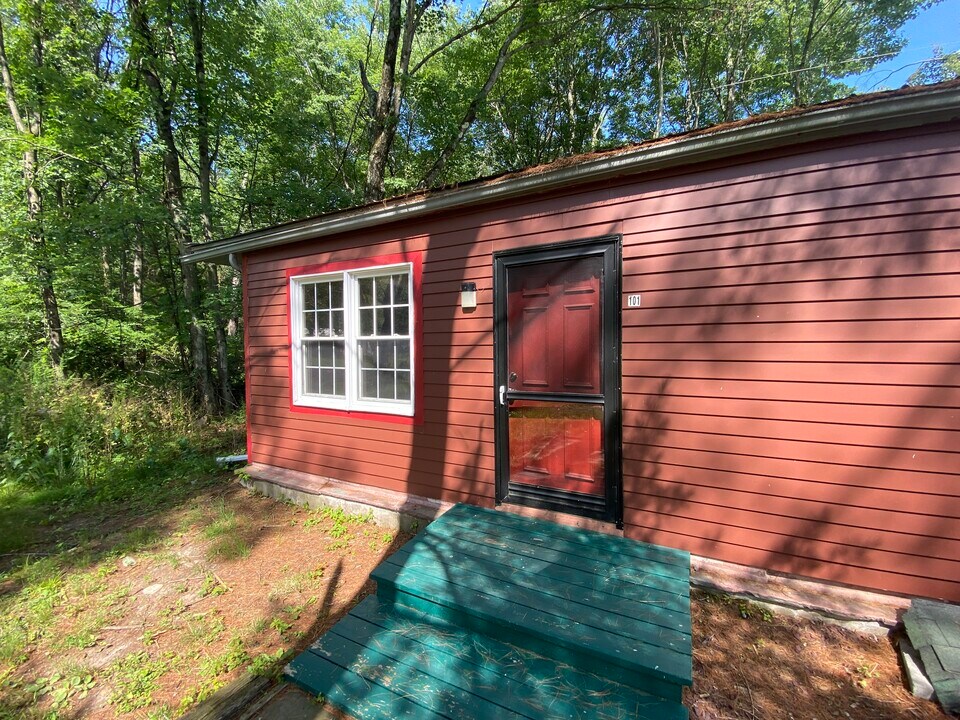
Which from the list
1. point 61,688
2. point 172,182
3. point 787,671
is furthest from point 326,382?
point 172,182

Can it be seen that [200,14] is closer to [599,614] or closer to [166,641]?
[166,641]

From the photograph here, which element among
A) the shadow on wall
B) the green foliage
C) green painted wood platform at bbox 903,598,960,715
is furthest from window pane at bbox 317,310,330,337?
green painted wood platform at bbox 903,598,960,715

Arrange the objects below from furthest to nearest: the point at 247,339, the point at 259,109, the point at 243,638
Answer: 1. the point at 259,109
2. the point at 247,339
3. the point at 243,638

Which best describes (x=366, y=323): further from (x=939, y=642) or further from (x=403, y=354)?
(x=939, y=642)

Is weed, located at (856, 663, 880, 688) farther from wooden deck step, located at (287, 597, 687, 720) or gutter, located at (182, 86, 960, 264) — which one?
gutter, located at (182, 86, 960, 264)

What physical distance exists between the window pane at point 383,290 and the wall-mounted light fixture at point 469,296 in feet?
3.14

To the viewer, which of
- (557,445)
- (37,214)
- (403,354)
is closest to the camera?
(557,445)

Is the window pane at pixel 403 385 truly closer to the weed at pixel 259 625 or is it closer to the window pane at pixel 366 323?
Result: the window pane at pixel 366 323

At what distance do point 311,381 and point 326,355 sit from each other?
0.40 metres

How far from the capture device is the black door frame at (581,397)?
291cm

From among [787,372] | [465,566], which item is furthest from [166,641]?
[787,372]

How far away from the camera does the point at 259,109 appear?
8.67 meters

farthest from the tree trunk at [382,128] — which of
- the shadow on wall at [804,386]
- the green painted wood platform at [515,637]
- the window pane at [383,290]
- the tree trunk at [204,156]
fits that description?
the green painted wood platform at [515,637]

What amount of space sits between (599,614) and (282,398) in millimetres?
4091
